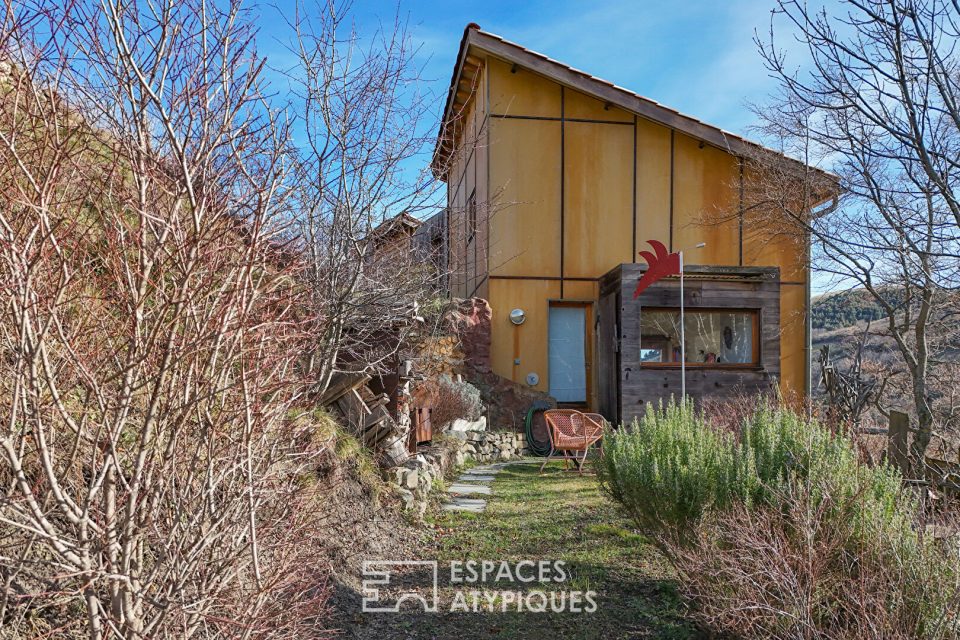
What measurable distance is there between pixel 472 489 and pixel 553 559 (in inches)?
97.4

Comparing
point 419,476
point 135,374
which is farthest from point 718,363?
point 135,374

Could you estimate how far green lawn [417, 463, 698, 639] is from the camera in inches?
148

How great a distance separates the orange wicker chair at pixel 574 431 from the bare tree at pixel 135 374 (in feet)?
20.0

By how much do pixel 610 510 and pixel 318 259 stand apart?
3.63 m

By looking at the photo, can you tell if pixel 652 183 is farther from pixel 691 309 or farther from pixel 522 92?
pixel 522 92

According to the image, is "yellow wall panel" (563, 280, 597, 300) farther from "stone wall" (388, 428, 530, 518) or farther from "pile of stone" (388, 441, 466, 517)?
"pile of stone" (388, 441, 466, 517)

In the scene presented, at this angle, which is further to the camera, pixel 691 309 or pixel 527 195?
pixel 527 195

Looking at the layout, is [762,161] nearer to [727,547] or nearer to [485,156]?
[485,156]

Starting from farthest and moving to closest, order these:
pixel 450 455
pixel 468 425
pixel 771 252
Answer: pixel 771 252 → pixel 468 425 → pixel 450 455

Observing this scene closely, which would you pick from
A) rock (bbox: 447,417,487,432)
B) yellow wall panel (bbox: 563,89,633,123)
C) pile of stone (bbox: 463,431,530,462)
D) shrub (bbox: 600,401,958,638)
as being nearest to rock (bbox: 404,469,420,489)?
shrub (bbox: 600,401,958,638)

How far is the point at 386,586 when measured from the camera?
432 cm

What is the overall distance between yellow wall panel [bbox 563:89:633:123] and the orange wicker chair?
20.4ft

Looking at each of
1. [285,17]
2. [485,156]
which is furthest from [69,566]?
[485,156]

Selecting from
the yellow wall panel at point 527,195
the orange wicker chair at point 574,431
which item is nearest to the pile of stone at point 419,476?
the orange wicker chair at point 574,431
